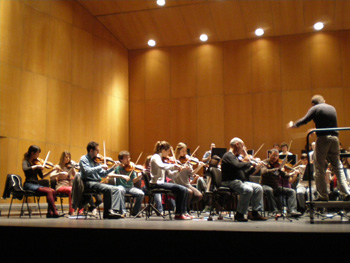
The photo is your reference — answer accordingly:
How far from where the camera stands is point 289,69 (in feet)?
34.6

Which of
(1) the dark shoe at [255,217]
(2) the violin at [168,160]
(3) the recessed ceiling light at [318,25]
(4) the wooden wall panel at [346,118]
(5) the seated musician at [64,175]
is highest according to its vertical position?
(3) the recessed ceiling light at [318,25]

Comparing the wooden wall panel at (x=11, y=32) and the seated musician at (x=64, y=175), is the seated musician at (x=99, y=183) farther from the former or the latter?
the wooden wall panel at (x=11, y=32)

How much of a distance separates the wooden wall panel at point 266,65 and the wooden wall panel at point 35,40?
544 cm

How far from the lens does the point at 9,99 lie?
793cm

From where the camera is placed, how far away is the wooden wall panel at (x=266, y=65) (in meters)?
10.6

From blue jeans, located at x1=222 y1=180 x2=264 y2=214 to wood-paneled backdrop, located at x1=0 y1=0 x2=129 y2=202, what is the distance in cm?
472

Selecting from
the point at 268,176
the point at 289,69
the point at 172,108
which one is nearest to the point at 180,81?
the point at 172,108

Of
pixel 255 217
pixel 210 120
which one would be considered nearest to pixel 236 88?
pixel 210 120

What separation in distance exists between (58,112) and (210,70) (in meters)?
4.40

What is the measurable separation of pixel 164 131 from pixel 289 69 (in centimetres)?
385

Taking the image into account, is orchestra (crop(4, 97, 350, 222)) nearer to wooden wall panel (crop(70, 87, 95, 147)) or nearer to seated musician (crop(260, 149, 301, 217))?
seated musician (crop(260, 149, 301, 217))

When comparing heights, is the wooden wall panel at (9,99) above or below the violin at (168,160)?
above

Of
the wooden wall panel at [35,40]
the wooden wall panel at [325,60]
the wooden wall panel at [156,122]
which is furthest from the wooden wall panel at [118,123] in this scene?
the wooden wall panel at [325,60]

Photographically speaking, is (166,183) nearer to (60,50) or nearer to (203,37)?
(60,50)
